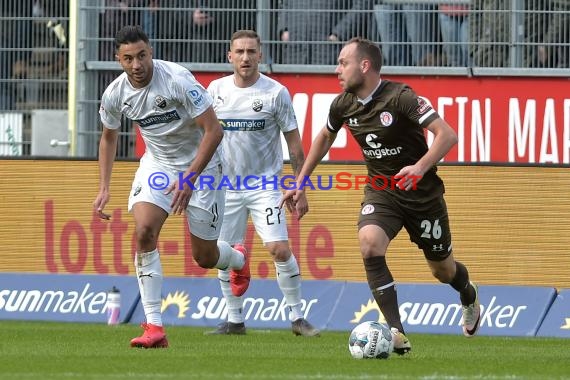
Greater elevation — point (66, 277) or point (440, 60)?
point (440, 60)

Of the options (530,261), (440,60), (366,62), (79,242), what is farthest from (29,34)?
(366,62)

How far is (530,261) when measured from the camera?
14.0 m

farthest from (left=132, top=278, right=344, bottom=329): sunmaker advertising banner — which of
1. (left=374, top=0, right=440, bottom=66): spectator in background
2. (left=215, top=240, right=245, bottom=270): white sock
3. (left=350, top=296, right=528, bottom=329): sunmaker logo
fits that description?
(left=374, top=0, right=440, bottom=66): spectator in background

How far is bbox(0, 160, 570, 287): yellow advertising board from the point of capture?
14.0 meters

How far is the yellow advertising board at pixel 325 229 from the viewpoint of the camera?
14.0 m

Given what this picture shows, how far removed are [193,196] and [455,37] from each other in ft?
22.3

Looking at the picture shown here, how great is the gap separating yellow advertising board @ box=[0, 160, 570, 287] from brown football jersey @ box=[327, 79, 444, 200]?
362 cm

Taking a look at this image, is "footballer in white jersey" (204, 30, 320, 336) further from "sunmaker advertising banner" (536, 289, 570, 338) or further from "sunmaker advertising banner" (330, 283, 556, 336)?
"sunmaker advertising banner" (536, 289, 570, 338)

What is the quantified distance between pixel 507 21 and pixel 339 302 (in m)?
4.64

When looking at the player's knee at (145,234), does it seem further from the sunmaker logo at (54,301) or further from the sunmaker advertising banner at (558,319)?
the sunmaker advertising banner at (558,319)

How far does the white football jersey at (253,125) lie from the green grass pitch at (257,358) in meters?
1.51

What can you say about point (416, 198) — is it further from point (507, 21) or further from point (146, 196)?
point (507, 21)

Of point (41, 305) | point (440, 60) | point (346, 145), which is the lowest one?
point (41, 305)

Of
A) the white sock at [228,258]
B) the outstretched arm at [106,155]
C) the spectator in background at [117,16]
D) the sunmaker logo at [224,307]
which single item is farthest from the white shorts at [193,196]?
the spectator in background at [117,16]
